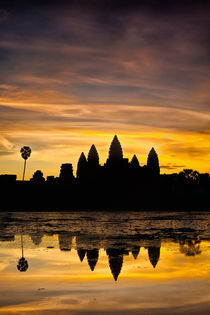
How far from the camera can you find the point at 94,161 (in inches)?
5640

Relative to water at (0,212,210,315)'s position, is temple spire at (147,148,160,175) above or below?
above

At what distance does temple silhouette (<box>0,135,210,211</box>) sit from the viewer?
104 meters

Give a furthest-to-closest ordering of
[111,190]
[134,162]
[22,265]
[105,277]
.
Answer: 1. [134,162]
2. [111,190]
3. [22,265]
4. [105,277]

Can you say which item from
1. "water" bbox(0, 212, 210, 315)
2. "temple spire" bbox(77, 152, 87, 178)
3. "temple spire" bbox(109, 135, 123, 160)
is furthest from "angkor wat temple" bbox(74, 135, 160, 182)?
"water" bbox(0, 212, 210, 315)

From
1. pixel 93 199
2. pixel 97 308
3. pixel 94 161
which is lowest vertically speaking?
pixel 97 308

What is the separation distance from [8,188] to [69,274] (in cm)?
10413

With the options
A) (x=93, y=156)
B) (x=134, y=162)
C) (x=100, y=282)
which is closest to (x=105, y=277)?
(x=100, y=282)

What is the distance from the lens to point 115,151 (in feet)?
451

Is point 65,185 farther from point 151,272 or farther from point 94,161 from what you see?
point 151,272

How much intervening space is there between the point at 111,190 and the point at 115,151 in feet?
53.4

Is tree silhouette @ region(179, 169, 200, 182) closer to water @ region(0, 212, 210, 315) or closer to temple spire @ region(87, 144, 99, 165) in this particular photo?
temple spire @ region(87, 144, 99, 165)

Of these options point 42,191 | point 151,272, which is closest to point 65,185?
point 42,191

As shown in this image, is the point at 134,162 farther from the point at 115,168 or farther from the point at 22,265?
the point at 22,265

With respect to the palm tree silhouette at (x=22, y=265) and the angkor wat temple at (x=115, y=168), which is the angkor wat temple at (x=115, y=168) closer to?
the angkor wat temple at (x=115, y=168)
